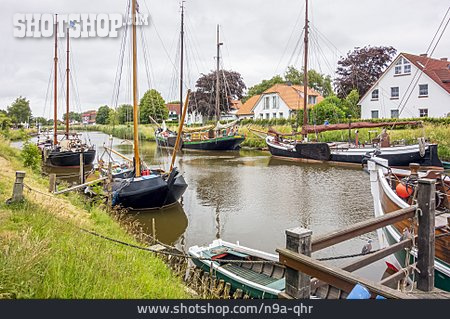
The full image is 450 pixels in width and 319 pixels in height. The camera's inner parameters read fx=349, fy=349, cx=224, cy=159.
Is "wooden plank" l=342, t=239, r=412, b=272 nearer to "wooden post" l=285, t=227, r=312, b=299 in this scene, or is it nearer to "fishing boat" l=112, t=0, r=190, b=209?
"wooden post" l=285, t=227, r=312, b=299

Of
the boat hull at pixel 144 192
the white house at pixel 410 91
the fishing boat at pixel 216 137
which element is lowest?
the boat hull at pixel 144 192

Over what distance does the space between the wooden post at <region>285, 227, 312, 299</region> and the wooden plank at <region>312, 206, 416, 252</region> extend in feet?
0.37

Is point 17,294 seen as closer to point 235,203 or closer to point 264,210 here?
point 264,210

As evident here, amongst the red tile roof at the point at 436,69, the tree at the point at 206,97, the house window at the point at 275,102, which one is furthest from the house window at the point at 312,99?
the red tile roof at the point at 436,69

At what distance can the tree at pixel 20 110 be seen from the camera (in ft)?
198

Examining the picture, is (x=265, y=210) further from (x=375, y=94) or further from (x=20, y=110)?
(x=20, y=110)

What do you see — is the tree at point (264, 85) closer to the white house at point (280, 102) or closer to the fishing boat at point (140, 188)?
the white house at point (280, 102)

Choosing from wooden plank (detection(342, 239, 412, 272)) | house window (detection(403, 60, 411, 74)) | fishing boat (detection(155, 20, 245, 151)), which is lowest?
wooden plank (detection(342, 239, 412, 272))

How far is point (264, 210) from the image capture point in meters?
12.7

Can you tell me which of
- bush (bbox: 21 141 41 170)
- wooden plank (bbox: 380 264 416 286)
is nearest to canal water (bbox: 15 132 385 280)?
wooden plank (bbox: 380 264 416 286)

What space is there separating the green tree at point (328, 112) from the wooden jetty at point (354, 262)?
32.8 m

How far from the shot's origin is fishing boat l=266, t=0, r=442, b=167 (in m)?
19.6
